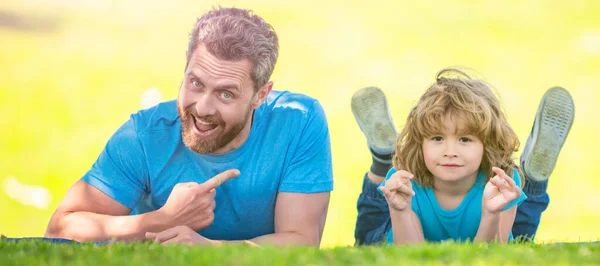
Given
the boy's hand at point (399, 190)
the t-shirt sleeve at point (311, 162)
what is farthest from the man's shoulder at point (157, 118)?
the boy's hand at point (399, 190)

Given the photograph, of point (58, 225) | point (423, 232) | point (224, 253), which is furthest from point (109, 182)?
point (423, 232)

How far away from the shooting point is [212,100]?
4.60 meters

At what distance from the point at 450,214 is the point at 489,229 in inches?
15.5

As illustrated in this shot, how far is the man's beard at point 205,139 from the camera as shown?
4.64 meters

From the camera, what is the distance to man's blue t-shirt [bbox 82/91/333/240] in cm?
490

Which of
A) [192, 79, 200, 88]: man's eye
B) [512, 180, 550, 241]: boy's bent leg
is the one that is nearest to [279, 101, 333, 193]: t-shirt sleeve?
[192, 79, 200, 88]: man's eye

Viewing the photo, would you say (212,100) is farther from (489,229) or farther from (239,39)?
(489,229)

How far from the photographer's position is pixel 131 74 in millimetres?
15203

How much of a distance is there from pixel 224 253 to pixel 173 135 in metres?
1.63

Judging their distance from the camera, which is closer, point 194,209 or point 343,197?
point 194,209

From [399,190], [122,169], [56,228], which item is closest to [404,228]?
[399,190]

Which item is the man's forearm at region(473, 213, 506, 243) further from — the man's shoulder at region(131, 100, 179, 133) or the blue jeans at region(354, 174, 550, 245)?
the man's shoulder at region(131, 100, 179, 133)

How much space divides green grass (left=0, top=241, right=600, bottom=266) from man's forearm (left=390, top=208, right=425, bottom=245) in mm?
905

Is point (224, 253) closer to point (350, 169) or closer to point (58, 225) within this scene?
point (58, 225)
